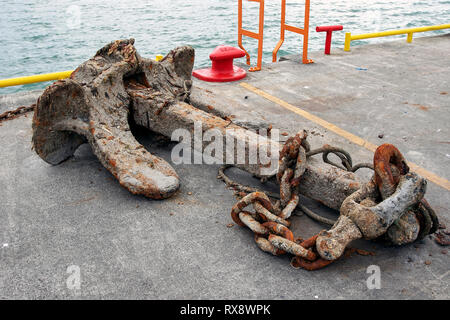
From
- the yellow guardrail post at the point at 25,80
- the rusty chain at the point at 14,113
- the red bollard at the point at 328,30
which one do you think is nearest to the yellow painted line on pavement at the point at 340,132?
the red bollard at the point at 328,30

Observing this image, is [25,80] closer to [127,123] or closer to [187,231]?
[127,123]

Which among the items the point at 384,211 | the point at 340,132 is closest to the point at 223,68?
the point at 340,132

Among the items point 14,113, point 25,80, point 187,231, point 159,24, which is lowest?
point 159,24

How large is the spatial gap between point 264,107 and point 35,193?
297 cm

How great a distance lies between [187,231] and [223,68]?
407 cm

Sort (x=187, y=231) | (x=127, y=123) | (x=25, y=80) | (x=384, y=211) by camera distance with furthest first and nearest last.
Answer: (x=25, y=80) < (x=127, y=123) < (x=187, y=231) < (x=384, y=211)

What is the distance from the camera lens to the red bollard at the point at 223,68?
6.19 m

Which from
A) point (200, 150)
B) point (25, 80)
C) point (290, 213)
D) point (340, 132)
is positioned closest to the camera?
point (290, 213)

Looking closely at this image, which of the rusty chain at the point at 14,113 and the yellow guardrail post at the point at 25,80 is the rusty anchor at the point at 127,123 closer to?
the rusty chain at the point at 14,113

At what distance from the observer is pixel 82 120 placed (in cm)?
340

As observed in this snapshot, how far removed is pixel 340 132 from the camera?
4438 mm

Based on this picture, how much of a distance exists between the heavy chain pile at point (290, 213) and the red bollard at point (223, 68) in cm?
357

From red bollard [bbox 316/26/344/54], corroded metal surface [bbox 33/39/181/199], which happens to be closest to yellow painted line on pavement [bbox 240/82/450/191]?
corroded metal surface [bbox 33/39/181/199]

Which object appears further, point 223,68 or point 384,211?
point 223,68
